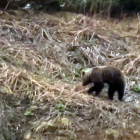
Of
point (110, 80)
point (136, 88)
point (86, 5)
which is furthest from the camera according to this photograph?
point (86, 5)

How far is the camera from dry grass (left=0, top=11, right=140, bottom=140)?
5.60 meters


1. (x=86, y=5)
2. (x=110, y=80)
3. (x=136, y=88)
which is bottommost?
(x=136, y=88)

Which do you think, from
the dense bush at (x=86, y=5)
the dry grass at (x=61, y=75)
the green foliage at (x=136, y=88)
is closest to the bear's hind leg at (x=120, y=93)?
the dry grass at (x=61, y=75)

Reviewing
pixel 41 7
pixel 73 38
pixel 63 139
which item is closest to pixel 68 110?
pixel 63 139

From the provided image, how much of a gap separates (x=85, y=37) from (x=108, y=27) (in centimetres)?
94

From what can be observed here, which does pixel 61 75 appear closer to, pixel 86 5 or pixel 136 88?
pixel 136 88

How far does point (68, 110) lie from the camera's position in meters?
5.91

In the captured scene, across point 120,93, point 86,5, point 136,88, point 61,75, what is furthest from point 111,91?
point 86,5

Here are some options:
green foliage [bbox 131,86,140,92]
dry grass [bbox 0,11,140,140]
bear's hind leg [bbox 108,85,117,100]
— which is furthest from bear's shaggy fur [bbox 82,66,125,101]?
green foliage [bbox 131,86,140,92]

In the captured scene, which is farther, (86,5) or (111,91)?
(86,5)

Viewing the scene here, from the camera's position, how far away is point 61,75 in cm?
705

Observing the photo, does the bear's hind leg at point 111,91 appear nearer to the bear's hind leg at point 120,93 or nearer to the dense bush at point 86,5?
the bear's hind leg at point 120,93

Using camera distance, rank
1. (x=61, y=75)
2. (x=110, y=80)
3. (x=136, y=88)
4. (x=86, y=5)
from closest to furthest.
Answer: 1. (x=110, y=80)
2. (x=136, y=88)
3. (x=61, y=75)
4. (x=86, y=5)

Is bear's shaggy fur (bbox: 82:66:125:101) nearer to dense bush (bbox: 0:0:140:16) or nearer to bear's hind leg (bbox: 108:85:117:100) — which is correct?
bear's hind leg (bbox: 108:85:117:100)
